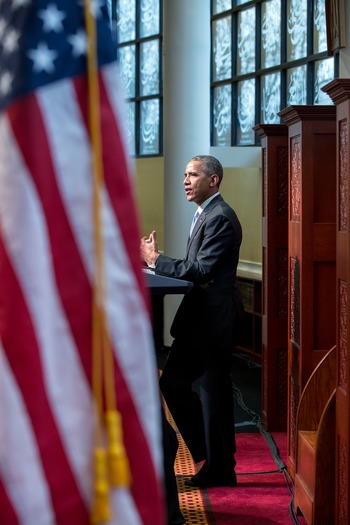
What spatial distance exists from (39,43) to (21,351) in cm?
46

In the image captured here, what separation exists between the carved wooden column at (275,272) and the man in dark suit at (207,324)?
3.88ft

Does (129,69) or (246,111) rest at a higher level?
(129,69)

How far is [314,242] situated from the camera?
478 centimetres

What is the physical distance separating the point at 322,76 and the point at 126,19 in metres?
3.71

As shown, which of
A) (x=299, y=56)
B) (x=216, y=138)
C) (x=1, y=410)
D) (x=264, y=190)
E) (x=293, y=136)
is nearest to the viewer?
(x=1, y=410)

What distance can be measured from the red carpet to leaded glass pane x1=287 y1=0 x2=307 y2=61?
4471 millimetres

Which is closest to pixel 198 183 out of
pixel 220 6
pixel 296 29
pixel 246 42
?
pixel 296 29

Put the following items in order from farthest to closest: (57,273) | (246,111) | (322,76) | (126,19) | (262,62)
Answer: (126,19) < (246,111) < (262,62) < (322,76) < (57,273)

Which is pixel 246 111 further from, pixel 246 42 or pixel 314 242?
pixel 314 242

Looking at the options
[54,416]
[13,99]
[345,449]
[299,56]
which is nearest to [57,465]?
[54,416]

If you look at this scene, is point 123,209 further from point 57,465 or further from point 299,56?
point 299,56

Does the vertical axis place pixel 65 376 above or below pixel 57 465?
above

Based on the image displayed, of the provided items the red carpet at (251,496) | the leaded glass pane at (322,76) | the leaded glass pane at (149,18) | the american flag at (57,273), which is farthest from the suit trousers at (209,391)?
the leaded glass pane at (149,18)

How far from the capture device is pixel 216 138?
9.98m
